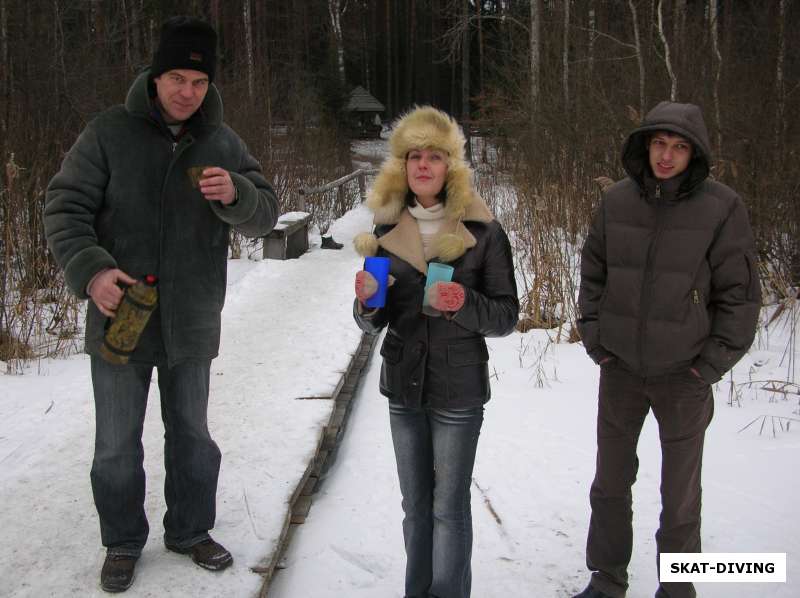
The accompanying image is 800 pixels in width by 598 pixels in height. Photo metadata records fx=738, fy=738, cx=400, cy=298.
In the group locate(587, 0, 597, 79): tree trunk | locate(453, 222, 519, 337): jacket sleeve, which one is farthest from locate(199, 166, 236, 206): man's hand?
locate(587, 0, 597, 79): tree trunk

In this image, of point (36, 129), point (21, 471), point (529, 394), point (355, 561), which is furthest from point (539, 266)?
point (36, 129)

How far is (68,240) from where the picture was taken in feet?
7.84

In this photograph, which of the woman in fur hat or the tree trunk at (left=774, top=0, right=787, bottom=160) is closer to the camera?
the woman in fur hat

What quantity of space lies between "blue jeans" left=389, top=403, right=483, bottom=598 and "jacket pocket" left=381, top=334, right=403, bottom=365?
0.15m

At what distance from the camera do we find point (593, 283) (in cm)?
273

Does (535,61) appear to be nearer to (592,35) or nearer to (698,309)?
(592,35)

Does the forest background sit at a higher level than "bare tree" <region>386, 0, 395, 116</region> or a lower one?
lower

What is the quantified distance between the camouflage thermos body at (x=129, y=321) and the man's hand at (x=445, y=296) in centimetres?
93

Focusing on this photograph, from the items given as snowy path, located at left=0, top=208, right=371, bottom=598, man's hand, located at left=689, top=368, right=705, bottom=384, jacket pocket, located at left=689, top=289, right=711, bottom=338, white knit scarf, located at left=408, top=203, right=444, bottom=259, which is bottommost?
snowy path, located at left=0, top=208, right=371, bottom=598

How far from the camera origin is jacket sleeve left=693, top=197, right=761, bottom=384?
240cm

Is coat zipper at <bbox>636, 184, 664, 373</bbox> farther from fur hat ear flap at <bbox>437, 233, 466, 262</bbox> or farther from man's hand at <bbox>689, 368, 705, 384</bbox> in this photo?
fur hat ear flap at <bbox>437, 233, 466, 262</bbox>

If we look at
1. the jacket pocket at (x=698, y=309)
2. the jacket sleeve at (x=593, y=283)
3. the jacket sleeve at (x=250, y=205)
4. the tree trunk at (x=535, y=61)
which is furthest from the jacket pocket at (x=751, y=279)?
the tree trunk at (x=535, y=61)

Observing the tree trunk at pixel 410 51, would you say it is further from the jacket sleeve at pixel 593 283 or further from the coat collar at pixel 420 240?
the coat collar at pixel 420 240

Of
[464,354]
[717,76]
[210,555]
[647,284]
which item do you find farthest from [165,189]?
[717,76]
